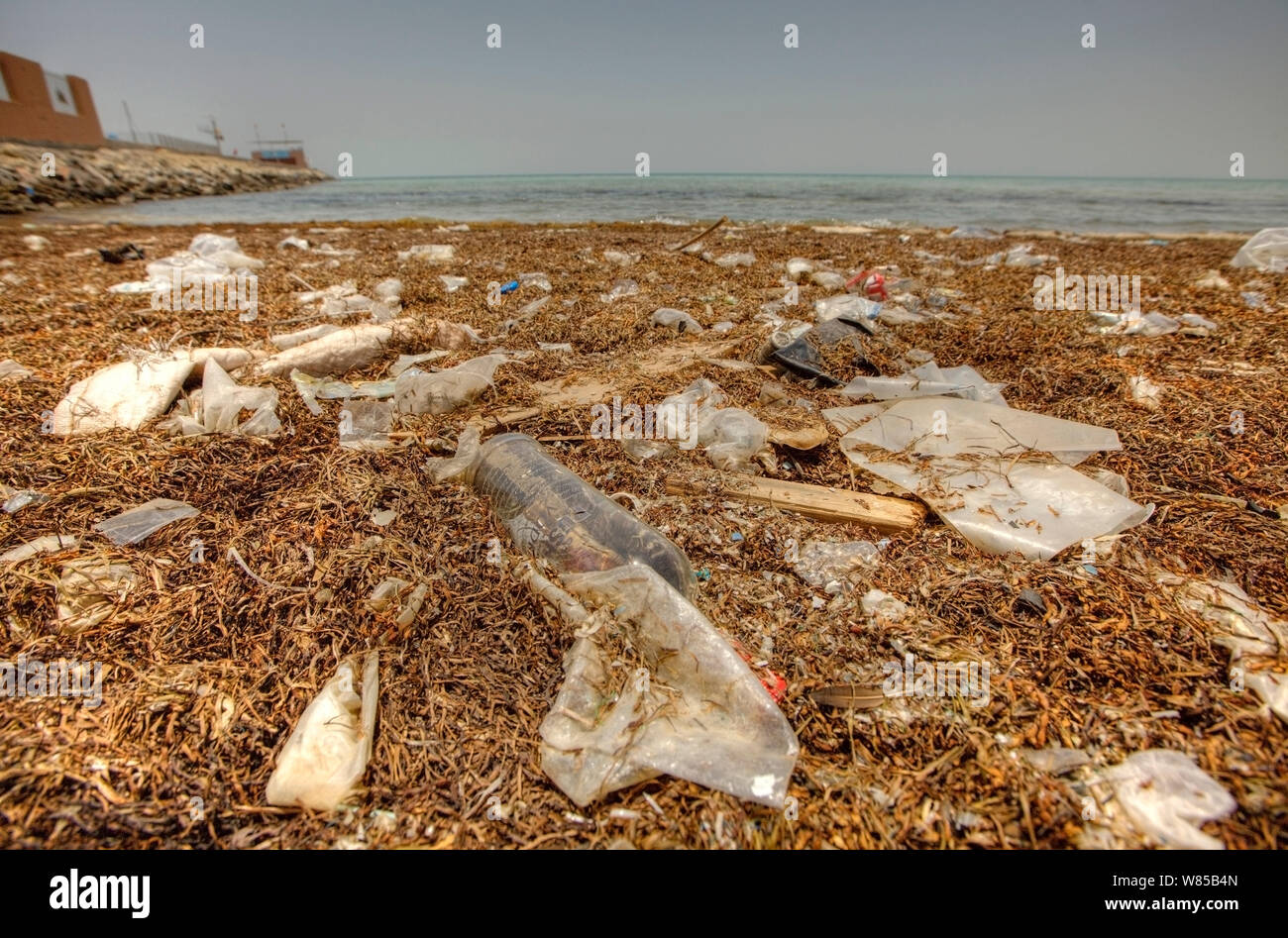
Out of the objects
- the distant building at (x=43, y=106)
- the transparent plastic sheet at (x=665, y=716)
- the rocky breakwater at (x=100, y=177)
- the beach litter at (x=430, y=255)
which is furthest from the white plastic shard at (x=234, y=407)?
the distant building at (x=43, y=106)

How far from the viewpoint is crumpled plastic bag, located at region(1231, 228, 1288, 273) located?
697 centimetres

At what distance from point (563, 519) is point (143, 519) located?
170 cm

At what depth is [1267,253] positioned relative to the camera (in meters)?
7.15

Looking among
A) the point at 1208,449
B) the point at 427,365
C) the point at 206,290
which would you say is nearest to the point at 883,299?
the point at 1208,449

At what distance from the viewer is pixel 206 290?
5.73 m

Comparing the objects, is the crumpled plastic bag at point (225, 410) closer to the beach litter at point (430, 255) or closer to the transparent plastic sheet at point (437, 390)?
Result: the transparent plastic sheet at point (437, 390)

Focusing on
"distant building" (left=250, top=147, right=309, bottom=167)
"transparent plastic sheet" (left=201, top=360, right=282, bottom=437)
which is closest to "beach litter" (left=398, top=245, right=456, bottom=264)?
"transparent plastic sheet" (left=201, top=360, right=282, bottom=437)

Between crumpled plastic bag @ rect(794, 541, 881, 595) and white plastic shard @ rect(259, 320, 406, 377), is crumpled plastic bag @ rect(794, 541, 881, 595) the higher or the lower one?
the lower one

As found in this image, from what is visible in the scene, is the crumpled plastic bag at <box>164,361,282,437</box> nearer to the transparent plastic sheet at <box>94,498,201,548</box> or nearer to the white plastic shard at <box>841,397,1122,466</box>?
the transparent plastic sheet at <box>94,498,201,548</box>

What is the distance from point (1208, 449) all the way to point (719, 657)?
3021 millimetres

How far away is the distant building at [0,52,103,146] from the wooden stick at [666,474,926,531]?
42.1m

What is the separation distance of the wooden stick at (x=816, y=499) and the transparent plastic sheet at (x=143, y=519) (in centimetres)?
210

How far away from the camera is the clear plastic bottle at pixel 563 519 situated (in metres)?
2.00

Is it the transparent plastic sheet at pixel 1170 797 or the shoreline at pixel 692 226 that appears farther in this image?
the shoreline at pixel 692 226
